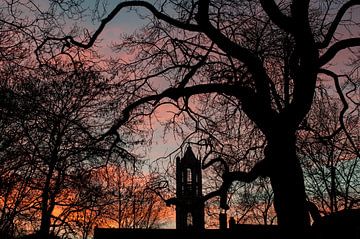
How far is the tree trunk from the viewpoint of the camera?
8289 mm

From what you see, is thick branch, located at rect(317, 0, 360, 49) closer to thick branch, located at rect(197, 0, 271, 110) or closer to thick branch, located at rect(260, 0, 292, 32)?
thick branch, located at rect(197, 0, 271, 110)

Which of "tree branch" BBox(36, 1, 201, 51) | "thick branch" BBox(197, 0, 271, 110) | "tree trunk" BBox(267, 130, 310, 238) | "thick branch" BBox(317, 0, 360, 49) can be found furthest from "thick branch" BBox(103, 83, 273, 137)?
"thick branch" BBox(317, 0, 360, 49)

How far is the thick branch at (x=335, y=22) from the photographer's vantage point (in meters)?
9.81

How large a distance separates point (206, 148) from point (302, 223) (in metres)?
4.06

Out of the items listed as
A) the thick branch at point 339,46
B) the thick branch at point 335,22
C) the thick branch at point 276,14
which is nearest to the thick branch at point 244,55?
the thick branch at point 276,14

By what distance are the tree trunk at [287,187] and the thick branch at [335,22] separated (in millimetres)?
2822

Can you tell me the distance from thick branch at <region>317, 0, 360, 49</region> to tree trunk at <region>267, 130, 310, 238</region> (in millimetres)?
2822

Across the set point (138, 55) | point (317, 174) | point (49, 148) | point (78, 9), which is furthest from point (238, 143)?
point (317, 174)

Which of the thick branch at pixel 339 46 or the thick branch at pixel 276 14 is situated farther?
the thick branch at pixel 339 46

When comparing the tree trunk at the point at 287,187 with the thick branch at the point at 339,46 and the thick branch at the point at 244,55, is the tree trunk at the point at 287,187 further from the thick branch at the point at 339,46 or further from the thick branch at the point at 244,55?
the thick branch at the point at 339,46

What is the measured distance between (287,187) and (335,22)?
432cm

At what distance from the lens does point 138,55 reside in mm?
11727

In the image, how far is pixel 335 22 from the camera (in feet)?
33.3

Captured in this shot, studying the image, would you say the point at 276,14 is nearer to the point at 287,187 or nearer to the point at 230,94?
the point at 230,94
